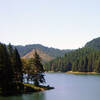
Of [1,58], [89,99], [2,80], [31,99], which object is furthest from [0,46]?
[89,99]

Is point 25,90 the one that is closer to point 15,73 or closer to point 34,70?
point 15,73

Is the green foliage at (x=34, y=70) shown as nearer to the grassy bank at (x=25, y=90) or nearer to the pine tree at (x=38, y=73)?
the pine tree at (x=38, y=73)

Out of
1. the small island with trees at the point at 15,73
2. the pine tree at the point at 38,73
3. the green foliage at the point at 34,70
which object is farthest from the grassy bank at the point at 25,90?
the green foliage at the point at 34,70

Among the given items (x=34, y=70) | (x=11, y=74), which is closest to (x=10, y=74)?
(x=11, y=74)

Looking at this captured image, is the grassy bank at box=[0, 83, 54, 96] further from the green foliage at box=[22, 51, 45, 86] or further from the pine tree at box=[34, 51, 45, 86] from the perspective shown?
the green foliage at box=[22, 51, 45, 86]

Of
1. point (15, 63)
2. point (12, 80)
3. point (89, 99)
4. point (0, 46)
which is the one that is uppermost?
point (0, 46)

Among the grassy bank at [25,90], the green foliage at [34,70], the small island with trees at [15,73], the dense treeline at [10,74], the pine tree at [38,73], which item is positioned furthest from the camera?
the green foliage at [34,70]

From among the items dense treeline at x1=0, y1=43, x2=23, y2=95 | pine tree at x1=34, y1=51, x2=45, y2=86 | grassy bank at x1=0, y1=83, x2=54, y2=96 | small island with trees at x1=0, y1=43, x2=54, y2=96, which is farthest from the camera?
pine tree at x1=34, y1=51, x2=45, y2=86

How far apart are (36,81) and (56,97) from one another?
22.0 meters

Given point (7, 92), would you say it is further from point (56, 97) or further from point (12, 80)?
point (56, 97)

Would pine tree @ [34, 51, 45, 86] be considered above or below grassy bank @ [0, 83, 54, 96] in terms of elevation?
above

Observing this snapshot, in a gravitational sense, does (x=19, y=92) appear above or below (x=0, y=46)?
below

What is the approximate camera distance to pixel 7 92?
84.8 m

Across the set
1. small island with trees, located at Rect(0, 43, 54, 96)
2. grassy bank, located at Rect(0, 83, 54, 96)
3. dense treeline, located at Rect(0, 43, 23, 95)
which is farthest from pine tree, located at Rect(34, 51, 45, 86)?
dense treeline, located at Rect(0, 43, 23, 95)
